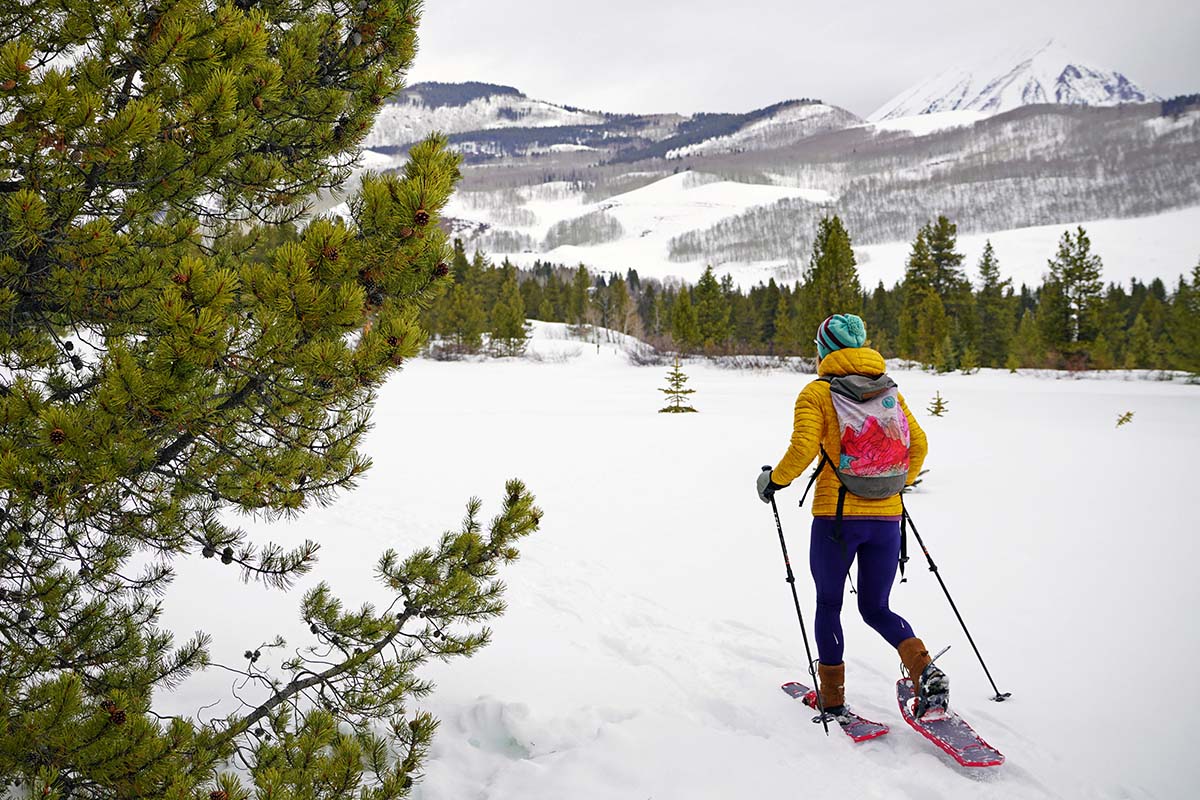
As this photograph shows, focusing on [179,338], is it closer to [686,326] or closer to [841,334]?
[841,334]

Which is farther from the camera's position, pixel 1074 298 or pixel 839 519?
pixel 1074 298

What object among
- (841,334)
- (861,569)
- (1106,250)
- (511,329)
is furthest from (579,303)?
(1106,250)

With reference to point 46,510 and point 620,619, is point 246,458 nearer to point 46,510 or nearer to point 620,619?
point 46,510

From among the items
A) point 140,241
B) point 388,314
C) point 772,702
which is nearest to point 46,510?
point 140,241

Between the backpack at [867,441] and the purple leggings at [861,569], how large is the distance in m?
0.10

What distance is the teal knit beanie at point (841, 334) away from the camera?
3.54 m

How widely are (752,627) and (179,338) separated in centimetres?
436

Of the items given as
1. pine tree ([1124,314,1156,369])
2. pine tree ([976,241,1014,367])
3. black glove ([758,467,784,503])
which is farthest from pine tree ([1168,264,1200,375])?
black glove ([758,467,784,503])

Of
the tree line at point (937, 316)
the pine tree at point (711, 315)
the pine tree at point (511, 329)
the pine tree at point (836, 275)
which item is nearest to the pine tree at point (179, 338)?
the tree line at point (937, 316)

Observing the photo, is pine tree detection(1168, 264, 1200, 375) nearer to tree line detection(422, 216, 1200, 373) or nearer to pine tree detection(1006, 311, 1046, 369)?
tree line detection(422, 216, 1200, 373)

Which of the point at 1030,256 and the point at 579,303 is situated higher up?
the point at 1030,256

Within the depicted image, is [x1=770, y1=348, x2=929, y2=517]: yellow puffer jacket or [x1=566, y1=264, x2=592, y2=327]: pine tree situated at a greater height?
[x1=566, y1=264, x2=592, y2=327]: pine tree

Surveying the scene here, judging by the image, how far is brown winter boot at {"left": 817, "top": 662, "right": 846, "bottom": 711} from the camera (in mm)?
3543

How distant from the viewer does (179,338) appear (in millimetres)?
1823
